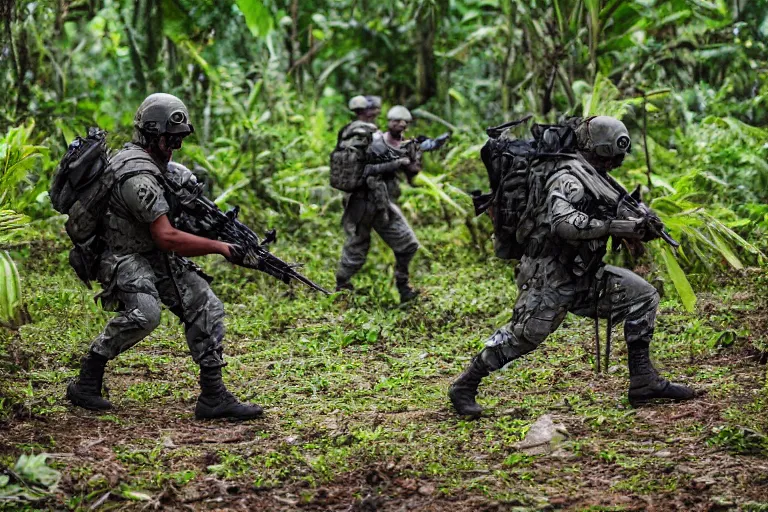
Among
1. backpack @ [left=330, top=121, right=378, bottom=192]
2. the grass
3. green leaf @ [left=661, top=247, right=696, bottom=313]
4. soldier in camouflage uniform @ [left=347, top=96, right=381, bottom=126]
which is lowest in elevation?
the grass

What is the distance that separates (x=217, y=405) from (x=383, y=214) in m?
3.62

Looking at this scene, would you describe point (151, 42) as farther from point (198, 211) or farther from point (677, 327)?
point (677, 327)

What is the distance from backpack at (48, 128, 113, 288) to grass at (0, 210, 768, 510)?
3.59 ft

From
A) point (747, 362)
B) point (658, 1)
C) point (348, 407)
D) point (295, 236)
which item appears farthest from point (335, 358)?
point (658, 1)

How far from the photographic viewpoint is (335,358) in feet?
23.9

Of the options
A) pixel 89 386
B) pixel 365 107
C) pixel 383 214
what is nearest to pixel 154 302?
pixel 89 386

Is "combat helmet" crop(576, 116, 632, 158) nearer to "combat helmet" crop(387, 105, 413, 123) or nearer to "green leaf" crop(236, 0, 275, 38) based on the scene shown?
"combat helmet" crop(387, 105, 413, 123)

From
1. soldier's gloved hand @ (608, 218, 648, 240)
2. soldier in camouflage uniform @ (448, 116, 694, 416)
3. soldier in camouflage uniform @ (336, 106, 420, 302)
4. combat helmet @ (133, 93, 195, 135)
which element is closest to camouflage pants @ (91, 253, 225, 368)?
combat helmet @ (133, 93, 195, 135)

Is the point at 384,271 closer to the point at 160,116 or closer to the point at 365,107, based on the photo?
the point at 365,107

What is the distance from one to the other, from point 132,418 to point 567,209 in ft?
9.40

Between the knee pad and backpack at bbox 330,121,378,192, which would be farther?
backpack at bbox 330,121,378,192

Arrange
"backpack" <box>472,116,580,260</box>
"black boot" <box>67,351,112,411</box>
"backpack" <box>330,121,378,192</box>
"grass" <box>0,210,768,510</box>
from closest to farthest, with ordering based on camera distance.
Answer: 1. "grass" <box>0,210,768,510</box>
2. "backpack" <box>472,116,580,260</box>
3. "black boot" <box>67,351,112,411</box>
4. "backpack" <box>330,121,378,192</box>

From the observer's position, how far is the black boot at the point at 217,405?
5.59 meters

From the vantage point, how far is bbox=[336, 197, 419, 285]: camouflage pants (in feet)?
29.2
